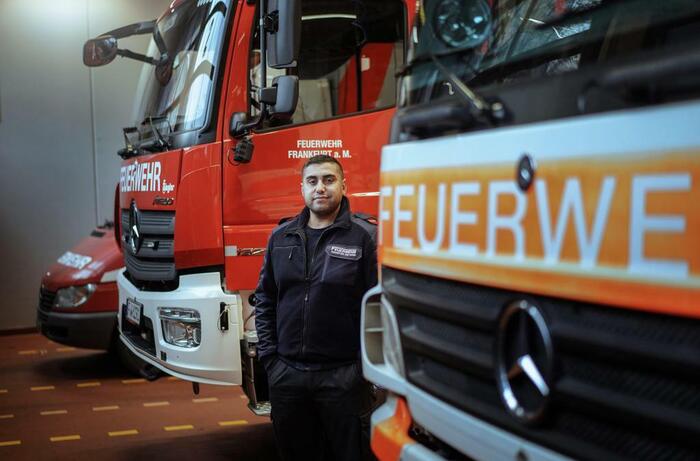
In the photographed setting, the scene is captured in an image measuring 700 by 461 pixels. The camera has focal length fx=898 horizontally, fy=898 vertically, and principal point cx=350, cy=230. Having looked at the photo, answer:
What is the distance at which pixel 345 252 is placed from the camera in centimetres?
362

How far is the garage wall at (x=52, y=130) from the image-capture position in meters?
9.30

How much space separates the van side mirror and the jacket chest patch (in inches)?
32.1

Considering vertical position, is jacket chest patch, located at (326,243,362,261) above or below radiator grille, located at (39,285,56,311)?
above

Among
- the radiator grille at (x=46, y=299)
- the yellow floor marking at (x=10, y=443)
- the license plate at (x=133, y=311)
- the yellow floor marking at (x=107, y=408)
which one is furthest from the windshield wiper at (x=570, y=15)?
the radiator grille at (x=46, y=299)

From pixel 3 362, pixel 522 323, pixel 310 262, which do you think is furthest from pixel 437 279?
pixel 3 362

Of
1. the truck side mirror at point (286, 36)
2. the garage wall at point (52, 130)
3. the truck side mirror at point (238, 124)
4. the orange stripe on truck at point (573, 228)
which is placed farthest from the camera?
the garage wall at point (52, 130)

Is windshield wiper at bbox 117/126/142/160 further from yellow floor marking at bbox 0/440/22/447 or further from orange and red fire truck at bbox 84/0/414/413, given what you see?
yellow floor marking at bbox 0/440/22/447

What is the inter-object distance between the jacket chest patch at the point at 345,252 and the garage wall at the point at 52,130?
6.53 meters

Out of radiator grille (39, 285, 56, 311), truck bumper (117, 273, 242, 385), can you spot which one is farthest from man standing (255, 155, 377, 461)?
radiator grille (39, 285, 56, 311)

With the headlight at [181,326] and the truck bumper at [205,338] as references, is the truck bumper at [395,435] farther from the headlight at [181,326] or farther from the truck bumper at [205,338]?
the headlight at [181,326]

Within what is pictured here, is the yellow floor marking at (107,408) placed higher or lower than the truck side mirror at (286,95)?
lower

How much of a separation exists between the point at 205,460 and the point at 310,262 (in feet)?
6.39

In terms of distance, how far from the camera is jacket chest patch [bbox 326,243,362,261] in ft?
11.8

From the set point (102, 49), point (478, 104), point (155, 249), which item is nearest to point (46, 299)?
point (102, 49)
